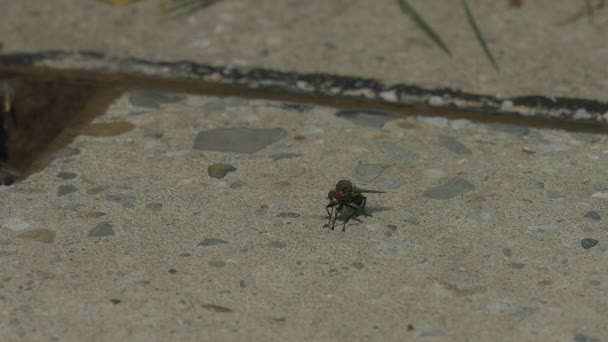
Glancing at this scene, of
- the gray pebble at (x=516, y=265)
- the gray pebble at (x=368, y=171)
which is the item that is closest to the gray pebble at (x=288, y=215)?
the gray pebble at (x=368, y=171)

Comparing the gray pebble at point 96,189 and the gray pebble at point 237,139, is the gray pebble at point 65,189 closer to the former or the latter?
the gray pebble at point 96,189

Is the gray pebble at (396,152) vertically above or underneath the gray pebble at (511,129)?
underneath

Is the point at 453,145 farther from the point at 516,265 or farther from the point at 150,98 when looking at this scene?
the point at 150,98

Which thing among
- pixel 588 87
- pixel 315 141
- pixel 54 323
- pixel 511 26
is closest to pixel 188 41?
pixel 315 141

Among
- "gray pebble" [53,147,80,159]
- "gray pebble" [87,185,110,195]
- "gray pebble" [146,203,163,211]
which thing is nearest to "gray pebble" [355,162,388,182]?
"gray pebble" [146,203,163,211]

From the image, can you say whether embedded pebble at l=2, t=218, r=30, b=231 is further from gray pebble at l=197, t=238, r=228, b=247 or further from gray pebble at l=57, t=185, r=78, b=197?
gray pebble at l=197, t=238, r=228, b=247

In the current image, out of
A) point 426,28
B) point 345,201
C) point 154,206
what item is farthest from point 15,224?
point 426,28
